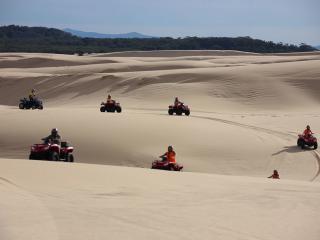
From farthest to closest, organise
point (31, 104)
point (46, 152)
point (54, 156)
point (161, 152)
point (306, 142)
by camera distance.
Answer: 1. point (31, 104)
2. point (306, 142)
3. point (161, 152)
4. point (46, 152)
5. point (54, 156)

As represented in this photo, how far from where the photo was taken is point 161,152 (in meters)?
16.6

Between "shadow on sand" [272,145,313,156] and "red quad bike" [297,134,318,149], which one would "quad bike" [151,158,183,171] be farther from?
"red quad bike" [297,134,318,149]

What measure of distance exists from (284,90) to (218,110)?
5.81m

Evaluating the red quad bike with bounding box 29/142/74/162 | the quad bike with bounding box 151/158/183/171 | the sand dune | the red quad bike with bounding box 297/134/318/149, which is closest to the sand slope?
the sand dune

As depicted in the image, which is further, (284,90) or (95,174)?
(284,90)

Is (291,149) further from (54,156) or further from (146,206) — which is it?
(146,206)

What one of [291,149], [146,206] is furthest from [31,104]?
[146,206]

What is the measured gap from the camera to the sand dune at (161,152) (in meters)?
6.45

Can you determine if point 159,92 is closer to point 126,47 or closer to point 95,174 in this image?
point 95,174

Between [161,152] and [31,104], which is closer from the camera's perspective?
[161,152]

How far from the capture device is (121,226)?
243 inches

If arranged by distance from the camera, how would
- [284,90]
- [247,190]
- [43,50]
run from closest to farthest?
1. [247,190]
2. [284,90]
3. [43,50]

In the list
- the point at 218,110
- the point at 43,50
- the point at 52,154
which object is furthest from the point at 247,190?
the point at 43,50

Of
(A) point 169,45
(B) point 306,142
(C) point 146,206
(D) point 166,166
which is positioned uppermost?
(A) point 169,45
